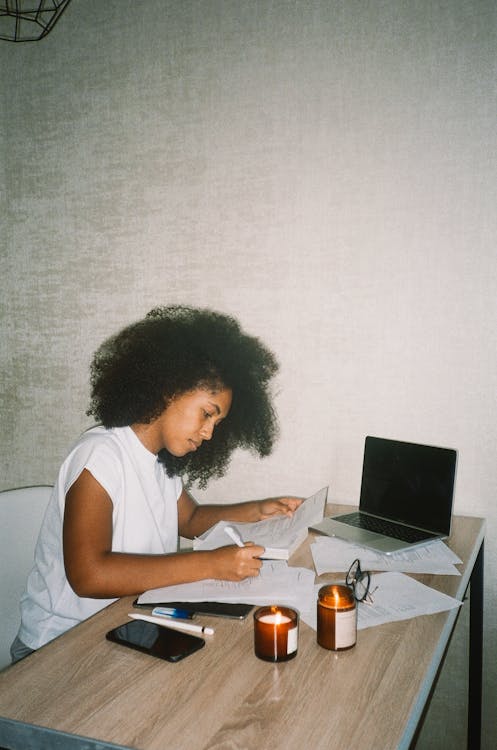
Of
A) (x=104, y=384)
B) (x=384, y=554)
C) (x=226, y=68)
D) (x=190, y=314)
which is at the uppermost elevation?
(x=226, y=68)

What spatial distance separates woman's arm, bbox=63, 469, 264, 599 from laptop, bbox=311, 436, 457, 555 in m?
0.40

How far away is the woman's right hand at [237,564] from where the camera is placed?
110cm

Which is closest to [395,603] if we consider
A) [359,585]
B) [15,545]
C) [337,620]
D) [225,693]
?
[359,585]

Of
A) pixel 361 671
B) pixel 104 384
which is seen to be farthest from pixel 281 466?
pixel 361 671

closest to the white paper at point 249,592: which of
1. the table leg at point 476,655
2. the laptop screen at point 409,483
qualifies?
the laptop screen at point 409,483

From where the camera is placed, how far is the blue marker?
1.02 meters

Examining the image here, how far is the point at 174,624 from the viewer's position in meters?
0.99

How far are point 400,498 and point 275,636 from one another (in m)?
0.80

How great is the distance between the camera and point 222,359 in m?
1.49

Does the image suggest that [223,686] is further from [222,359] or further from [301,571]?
[222,359]

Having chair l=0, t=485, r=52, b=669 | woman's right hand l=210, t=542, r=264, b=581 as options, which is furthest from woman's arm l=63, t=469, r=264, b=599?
chair l=0, t=485, r=52, b=669

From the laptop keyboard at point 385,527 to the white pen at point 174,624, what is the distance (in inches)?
24.7

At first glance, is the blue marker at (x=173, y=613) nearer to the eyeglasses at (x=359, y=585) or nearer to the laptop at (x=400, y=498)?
the eyeglasses at (x=359, y=585)

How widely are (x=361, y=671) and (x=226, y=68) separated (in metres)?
1.77
